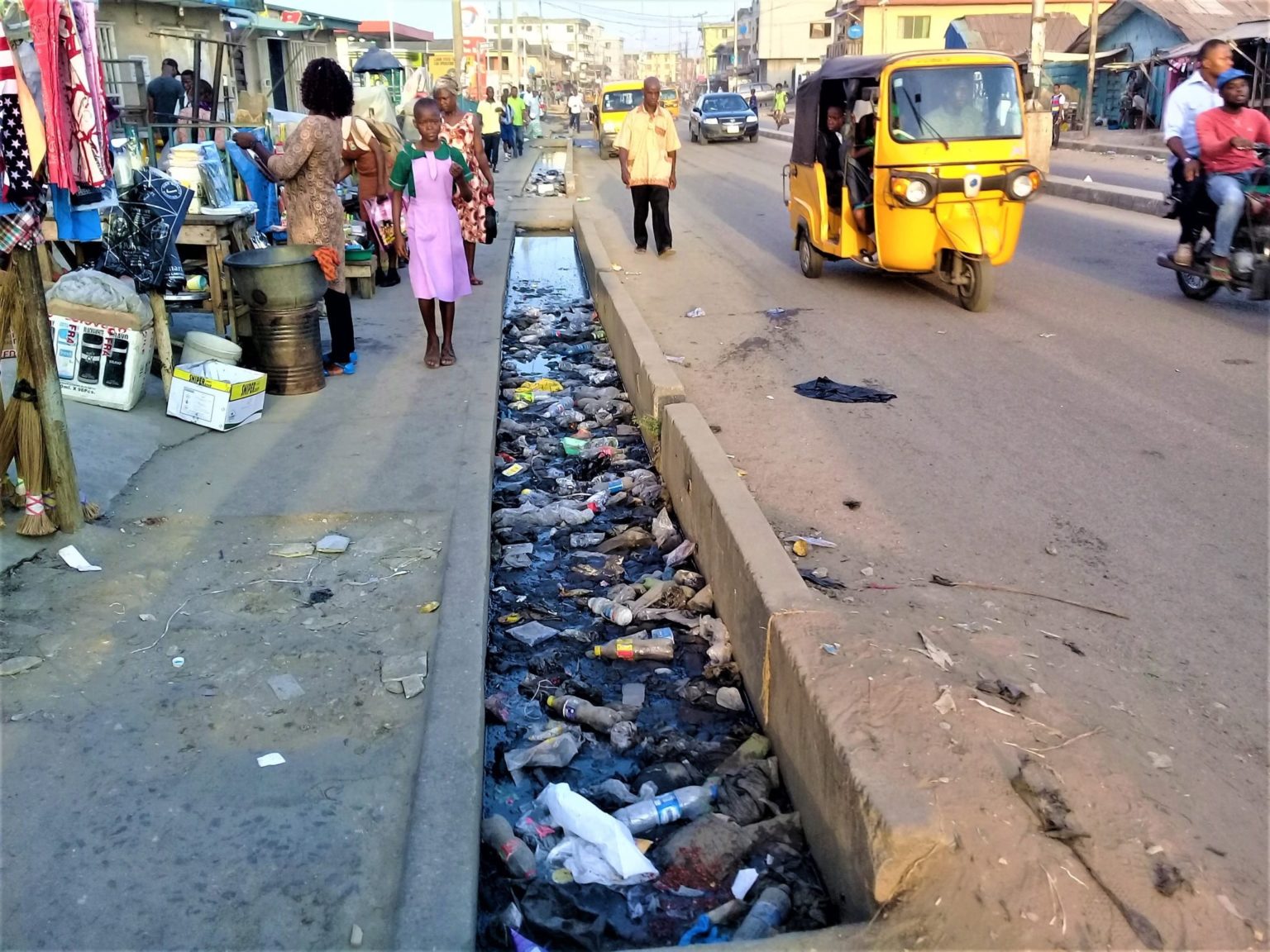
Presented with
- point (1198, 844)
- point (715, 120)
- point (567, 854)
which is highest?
point (715, 120)

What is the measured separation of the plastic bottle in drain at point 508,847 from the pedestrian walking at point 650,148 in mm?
9580

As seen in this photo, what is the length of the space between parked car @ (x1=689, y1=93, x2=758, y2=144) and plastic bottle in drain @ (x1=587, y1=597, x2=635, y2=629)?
34561 millimetres

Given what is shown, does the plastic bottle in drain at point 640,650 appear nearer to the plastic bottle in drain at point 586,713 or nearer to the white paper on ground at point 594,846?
the plastic bottle in drain at point 586,713

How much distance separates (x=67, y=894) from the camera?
2764mm

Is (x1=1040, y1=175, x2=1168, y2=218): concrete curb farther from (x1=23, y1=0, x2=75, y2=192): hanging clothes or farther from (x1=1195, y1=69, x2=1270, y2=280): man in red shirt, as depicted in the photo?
(x1=23, y1=0, x2=75, y2=192): hanging clothes

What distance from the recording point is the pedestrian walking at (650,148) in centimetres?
A: 1185

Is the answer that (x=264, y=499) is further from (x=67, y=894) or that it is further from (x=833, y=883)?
(x=833, y=883)

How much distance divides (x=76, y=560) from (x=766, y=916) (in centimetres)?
325

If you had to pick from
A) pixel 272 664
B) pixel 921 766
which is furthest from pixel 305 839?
pixel 921 766

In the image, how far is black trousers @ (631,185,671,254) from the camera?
12.4 meters

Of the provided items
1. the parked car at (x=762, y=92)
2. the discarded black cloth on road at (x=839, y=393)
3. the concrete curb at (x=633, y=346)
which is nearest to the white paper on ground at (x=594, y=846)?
the concrete curb at (x=633, y=346)

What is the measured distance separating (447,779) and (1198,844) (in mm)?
2004

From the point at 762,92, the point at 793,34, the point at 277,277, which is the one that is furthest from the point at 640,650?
the point at 793,34

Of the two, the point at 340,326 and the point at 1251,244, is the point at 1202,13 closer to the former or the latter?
the point at 1251,244
